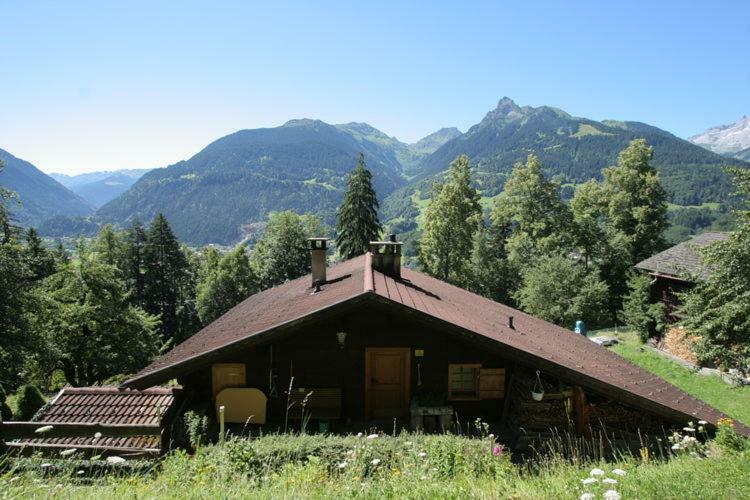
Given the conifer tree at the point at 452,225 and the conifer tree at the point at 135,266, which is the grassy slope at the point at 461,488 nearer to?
the conifer tree at the point at 452,225

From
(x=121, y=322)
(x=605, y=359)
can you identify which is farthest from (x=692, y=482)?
(x=121, y=322)

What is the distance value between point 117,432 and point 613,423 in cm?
996

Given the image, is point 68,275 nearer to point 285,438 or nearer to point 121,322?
point 121,322

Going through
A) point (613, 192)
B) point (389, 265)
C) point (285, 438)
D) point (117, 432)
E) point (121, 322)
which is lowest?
point (121, 322)

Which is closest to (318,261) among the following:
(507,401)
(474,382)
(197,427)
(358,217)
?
(474,382)

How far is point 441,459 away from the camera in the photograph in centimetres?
645

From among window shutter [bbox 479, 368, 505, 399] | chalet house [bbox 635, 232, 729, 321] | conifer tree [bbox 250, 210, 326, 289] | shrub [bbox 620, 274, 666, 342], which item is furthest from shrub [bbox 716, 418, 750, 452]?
conifer tree [bbox 250, 210, 326, 289]

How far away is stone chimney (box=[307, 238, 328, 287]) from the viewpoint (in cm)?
1369

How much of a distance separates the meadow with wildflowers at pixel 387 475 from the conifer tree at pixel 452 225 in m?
30.6

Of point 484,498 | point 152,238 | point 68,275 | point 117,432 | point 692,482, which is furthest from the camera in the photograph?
point 152,238

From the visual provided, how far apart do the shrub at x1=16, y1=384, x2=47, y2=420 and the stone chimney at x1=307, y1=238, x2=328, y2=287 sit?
52.0 feet

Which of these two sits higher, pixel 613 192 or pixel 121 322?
pixel 613 192

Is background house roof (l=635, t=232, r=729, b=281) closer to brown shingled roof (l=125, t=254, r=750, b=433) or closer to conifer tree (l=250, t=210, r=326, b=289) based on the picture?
brown shingled roof (l=125, t=254, r=750, b=433)

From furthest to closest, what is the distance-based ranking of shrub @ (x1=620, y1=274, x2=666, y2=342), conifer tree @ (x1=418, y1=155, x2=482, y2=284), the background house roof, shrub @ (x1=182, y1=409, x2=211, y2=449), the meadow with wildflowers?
conifer tree @ (x1=418, y1=155, x2=482, y2=284)
shrub @ (x1=620, y1=274, x2=666, y2=342)
the background house roof
shrub @ (x1=182, y1=409, x2=211, y2=449)
the meadow with wildflowers
